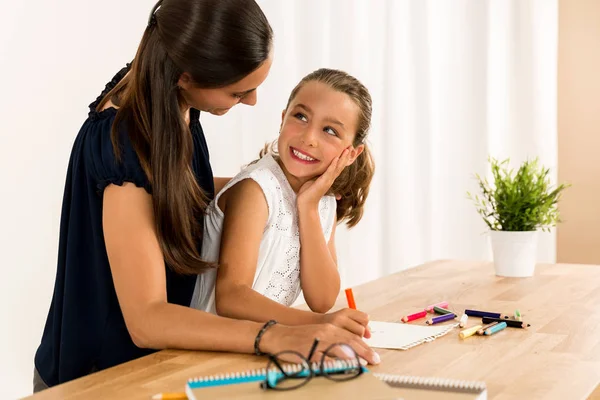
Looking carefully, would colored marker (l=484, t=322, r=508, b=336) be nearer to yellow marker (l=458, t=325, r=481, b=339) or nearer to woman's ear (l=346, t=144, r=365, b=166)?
yellow marker (l=458, t=325, r=481, b=339)

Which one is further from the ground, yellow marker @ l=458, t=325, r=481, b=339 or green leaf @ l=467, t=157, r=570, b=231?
green leaf @ l=467, t=157, r=570, b=231

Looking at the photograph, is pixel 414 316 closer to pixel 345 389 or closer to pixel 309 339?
pixel 309 339

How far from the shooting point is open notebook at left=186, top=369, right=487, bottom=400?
97 centimetres

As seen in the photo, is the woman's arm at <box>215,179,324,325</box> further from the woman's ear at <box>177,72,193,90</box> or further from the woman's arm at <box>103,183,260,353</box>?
the woman's ear at <box>177,72,193,90</box>

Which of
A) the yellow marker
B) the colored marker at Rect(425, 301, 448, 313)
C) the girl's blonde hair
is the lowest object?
the colored marker at Rect(425, 301, 448, 313)

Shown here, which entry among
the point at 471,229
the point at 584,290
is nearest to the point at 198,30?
the point at 584,290

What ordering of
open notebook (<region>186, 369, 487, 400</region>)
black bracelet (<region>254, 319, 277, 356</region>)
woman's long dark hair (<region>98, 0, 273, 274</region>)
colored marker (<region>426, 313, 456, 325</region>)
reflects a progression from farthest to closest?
colored marker (<region>426, 313, 456, 325</region>) → woman's long dark hair (<region>98, 0, 273, 274</region>) → black bracelet (<region>254, 319, 277, 356</region>) → open notebook (<region>186, 369, 487, 400</region>)

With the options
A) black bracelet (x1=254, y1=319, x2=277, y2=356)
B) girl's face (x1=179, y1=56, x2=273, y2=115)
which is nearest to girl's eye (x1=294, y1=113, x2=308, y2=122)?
girl's face (x1=179, y1=56, x2=273, y2=115)

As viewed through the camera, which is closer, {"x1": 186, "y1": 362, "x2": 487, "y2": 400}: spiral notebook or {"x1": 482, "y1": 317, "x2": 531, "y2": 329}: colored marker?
{"x1": 186, "y1": 362, "x2": 487, "y2": 400}: spiral notebook

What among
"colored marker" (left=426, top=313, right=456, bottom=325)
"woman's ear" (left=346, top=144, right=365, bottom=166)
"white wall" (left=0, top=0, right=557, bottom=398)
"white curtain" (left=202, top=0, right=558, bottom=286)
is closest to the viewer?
"colored marker" (left=426, top=313, right=456, bottom=325)

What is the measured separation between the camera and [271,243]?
1.68m

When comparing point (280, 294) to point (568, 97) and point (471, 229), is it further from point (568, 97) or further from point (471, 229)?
point (568, 97)

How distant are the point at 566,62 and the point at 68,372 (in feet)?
12.8

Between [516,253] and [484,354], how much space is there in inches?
33.3
